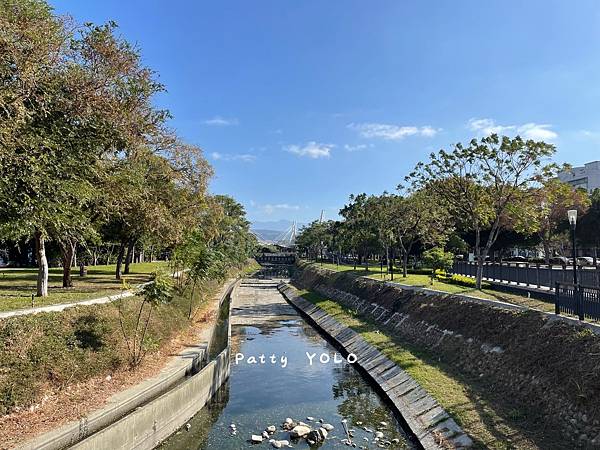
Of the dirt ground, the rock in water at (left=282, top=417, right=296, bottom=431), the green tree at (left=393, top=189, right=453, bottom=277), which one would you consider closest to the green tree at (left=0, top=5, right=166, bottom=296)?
the dirt ground

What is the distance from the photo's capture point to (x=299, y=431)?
A: 1562 cm

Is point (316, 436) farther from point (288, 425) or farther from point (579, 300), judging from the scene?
point (579, 300)

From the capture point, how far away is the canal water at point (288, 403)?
51.5ft

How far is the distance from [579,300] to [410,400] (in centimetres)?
672

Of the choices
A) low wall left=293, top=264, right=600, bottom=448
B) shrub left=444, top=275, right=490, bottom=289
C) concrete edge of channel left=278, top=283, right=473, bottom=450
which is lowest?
concrete edge of channel left=278, top=283, right=473, bottom=450

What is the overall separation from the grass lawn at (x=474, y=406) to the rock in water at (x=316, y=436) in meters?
3.96

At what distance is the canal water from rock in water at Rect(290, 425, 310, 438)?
268 millimetres

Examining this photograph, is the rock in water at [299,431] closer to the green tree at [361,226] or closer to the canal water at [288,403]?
the canal water at [288,403]

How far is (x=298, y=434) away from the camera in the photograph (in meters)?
15.5

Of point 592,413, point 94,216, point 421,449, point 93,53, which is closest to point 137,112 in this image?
point 93,53

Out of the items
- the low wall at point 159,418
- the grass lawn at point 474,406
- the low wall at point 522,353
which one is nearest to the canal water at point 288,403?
the low wall at point 159,418

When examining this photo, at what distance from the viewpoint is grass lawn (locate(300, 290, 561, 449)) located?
11.9 meters

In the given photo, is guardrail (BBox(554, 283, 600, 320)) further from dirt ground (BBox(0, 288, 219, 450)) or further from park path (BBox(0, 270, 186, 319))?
park path (BBox(0, 270, 186, 319))

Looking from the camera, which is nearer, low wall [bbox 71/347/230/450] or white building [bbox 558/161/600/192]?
low wall [bbox 71/347/230/450]
